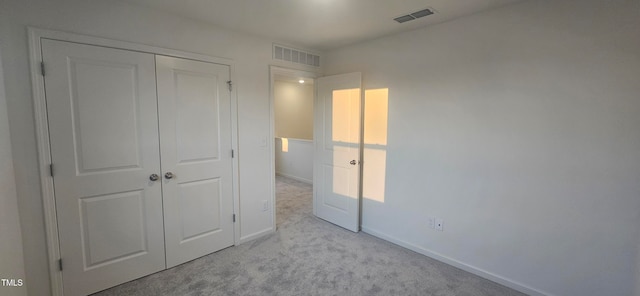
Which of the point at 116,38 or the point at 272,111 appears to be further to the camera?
the point at 272,111

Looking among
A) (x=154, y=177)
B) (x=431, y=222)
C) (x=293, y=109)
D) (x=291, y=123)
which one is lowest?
(x=431, y=222)

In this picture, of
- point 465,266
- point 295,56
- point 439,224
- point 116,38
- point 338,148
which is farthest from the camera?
point 338,148

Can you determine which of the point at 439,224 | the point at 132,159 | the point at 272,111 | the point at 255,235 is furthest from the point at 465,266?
the point at 132,159

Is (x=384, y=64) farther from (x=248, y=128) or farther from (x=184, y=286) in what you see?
(x=184, y=286)

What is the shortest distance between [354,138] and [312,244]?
138 centimetres

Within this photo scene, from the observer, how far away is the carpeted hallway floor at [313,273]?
2.24m

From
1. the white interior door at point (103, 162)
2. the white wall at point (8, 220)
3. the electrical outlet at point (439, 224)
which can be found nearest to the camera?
the white wall at point (8, 220)

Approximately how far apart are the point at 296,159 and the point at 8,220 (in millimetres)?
4914

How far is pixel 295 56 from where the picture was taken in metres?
3.38

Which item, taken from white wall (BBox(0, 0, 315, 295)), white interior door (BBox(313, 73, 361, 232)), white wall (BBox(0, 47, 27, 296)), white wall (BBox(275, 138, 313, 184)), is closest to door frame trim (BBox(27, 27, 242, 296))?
white wall (BBox(0, 0, 315, 295))

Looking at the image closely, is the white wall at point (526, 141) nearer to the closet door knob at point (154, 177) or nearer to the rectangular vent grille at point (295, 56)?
the rectangular vent grille at point (295, 56)

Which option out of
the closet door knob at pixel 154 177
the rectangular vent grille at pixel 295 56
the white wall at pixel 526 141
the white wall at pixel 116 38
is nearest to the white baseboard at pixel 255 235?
the white wall at pixel 116 38

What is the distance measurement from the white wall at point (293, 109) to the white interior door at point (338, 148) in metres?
3.24

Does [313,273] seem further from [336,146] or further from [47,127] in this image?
[47,127]
